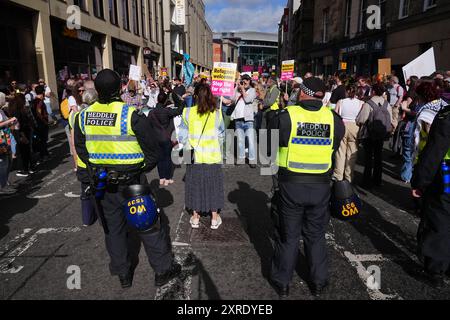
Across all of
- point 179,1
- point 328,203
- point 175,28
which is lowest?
point 328,203

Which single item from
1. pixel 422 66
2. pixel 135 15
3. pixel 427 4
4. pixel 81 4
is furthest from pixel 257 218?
pixel 135 15

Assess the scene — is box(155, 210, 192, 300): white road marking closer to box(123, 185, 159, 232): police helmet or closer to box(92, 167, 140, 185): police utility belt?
box(123, 185, 159, 232): police helmet

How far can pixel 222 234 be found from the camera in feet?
14.3

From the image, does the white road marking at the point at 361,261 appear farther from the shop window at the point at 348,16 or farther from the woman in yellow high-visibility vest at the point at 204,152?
the shop window at the point at 348,16

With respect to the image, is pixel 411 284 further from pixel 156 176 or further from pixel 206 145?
pixel 156 176

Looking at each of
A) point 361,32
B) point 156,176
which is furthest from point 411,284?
point 361,32

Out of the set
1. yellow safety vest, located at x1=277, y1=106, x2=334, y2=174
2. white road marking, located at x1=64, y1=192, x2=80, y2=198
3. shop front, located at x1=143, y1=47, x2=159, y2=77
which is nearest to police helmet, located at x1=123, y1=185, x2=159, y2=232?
yellow safety vest, located at x1=277, y1=106, x2=334, y2=174

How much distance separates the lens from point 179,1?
40375 millimetres

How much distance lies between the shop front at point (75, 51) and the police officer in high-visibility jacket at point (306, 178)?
46.1 feet

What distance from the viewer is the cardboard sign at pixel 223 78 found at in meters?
7.49

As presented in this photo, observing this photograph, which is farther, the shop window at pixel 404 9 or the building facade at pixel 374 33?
the shop window at pixel 404 9

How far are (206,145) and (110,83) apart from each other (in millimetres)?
1677

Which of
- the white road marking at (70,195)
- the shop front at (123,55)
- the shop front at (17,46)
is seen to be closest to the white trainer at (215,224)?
the white road marking at (70,195)

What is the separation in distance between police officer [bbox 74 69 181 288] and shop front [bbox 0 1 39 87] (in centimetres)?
1152
